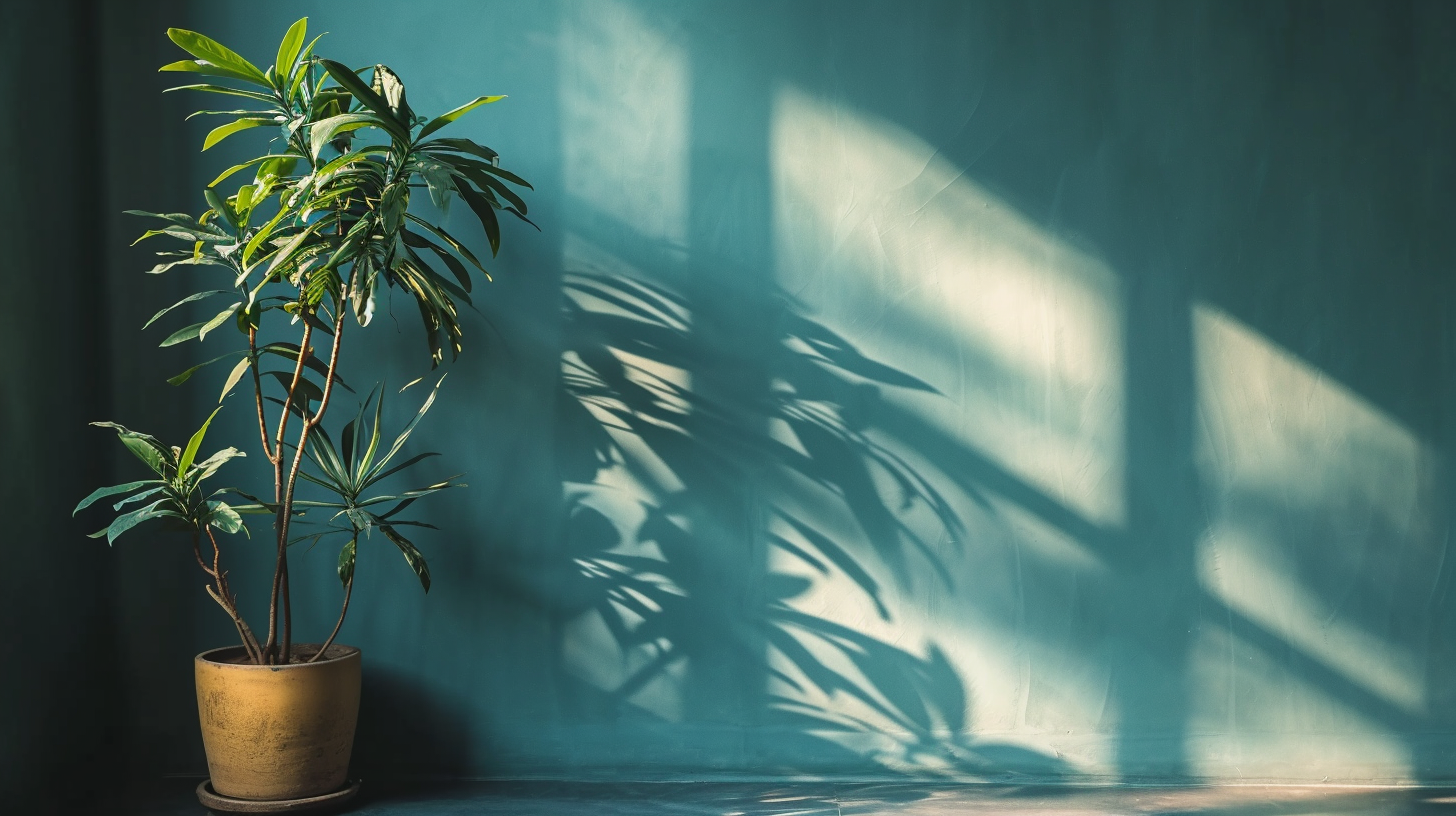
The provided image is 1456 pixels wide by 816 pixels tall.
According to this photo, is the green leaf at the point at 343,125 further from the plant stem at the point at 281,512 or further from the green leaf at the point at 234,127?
the plant stem at the point at 281,512

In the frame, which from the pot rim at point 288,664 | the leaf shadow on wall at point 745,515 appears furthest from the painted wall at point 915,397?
the pot rim at point 288,664

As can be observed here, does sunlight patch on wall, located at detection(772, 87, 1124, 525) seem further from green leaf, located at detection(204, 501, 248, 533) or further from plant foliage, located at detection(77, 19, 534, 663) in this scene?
green leaf, located at detection(204, 501, 248, 533)

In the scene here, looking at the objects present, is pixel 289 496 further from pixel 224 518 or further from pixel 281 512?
pixel 224 518

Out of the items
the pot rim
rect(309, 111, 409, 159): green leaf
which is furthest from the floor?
rect(309, 111, 409, 159): green leaf

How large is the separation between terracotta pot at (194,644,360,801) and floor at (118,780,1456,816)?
0.19 m

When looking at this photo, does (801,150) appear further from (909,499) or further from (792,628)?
(792,628)

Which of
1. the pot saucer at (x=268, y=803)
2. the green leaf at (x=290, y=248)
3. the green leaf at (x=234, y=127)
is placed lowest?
the pot saucer at (x=268, y=803)

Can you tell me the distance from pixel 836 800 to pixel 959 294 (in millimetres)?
1296

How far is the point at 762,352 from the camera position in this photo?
272cm

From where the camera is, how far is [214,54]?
6.91 feet

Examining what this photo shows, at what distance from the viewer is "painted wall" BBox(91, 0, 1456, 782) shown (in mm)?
2717

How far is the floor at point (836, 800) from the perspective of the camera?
247cm

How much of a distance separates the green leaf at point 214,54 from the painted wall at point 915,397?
2.08 ft

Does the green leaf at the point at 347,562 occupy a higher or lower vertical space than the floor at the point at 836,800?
higher
